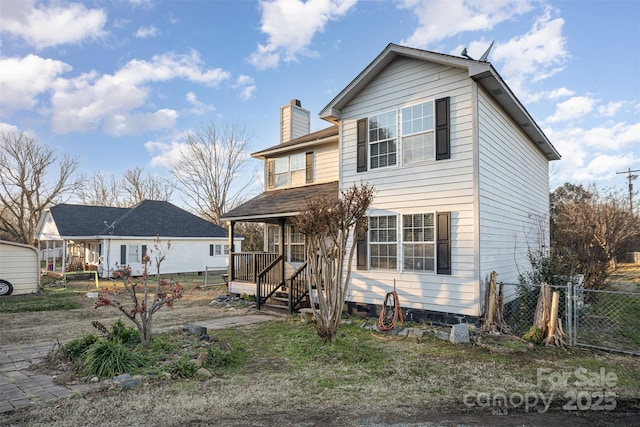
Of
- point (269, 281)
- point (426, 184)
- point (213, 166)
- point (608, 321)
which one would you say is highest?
point (213, 166)

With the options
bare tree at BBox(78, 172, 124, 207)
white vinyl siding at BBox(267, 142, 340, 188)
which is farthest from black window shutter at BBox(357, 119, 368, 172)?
bare tree at BBox(78, 172, 124, 207)

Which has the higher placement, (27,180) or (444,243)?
(27,180)

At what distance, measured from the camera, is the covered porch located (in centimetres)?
1021

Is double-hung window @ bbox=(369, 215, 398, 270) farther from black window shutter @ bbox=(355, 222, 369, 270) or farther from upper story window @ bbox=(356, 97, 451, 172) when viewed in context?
upper story window @ bbox=(356, 97, 451, 172)

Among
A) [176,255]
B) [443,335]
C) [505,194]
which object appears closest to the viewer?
[443,335]

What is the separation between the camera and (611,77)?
38.0 feet

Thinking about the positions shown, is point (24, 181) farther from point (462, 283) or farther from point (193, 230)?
point (462, 283)

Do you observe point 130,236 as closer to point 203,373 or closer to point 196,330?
point 196,330

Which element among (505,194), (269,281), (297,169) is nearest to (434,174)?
(505,194)

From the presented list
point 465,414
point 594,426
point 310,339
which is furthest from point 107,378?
point 594,426

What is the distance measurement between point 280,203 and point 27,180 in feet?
99.5

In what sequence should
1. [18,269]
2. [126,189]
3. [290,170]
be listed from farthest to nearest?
[126,189], [18,269], [290,170]

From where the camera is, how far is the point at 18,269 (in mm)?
14469

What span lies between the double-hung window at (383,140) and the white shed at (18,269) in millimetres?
14391
